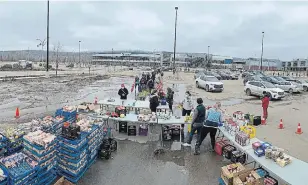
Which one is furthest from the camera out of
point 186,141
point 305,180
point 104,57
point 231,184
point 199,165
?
point 104,57

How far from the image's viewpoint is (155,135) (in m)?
10.3

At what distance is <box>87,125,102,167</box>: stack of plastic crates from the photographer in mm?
7321

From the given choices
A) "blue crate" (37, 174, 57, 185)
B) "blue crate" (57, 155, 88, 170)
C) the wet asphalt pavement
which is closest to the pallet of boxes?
the wet asphalt pavement

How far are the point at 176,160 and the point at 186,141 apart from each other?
5.89ft

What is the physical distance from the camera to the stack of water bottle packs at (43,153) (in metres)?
5.74

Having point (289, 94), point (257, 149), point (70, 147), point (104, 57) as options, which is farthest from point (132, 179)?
point (104, 57)

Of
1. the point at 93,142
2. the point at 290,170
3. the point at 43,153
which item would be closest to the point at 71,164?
the point at 43,153

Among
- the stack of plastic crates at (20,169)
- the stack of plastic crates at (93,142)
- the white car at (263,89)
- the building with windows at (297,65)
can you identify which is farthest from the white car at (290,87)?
the building with windows at (297,65)

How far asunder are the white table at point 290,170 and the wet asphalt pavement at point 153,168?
1.37 meters

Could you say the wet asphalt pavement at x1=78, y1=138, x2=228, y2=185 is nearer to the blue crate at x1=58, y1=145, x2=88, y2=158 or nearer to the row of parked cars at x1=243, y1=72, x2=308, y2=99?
the blue crate at x1=58, y1=145, x2=88, y2=158

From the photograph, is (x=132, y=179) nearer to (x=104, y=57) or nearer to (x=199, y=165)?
(x=199, y=165)

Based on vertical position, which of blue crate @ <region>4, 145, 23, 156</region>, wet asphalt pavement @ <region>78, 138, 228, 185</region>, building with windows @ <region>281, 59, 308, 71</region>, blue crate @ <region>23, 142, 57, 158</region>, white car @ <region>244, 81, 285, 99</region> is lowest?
wet asphalt pavement @ <region>78, 138, 228, 185</region>

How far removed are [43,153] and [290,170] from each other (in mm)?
5567

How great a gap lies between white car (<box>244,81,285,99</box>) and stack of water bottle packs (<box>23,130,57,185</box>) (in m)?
20.4
